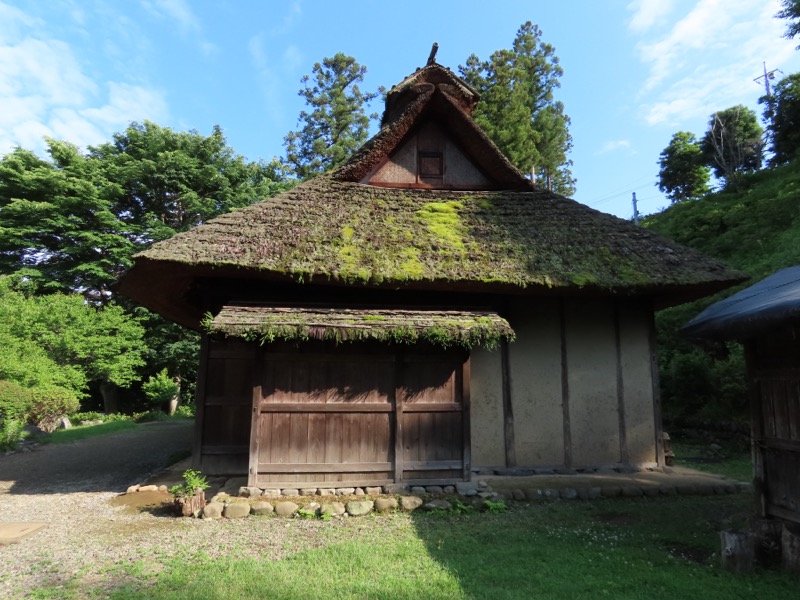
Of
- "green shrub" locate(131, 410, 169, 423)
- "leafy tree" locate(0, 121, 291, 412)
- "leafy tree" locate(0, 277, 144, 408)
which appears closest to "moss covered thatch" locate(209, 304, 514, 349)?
"leafy tree" locate(0, 277, 144, 408)

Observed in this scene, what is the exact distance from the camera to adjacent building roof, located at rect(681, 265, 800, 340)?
3.87 metres

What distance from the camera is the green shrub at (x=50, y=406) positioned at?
1383 centimetres

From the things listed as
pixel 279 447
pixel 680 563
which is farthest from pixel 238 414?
pixel 680 563

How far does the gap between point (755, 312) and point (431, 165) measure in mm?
6932

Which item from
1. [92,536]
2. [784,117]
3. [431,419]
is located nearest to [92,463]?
[92,536]

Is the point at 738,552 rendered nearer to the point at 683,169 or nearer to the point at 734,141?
the point at 734,141

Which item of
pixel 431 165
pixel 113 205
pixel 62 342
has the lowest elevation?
pixel 62 342

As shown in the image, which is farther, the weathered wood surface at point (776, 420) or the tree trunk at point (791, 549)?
the weathered wood surface at point (776, 420)

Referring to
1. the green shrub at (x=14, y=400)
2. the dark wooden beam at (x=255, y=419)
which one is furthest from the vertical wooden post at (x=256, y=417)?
the green shrub at (x=14, y=400)

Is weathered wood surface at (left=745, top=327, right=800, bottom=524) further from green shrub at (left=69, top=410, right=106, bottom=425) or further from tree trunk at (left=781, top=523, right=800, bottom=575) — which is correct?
green shrub at (left=69, top=410, right=106, bottom=425)

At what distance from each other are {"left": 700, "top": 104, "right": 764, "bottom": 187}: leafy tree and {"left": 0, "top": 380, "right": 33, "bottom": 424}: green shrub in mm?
36707

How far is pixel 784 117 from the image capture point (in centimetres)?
2731

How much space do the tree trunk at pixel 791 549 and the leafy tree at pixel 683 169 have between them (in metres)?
36.2

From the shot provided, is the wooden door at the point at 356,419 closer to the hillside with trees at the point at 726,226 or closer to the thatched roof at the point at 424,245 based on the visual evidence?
the thatched roof at the point at 424,245
